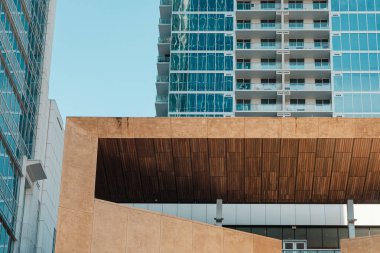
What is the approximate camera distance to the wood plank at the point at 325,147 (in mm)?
30712

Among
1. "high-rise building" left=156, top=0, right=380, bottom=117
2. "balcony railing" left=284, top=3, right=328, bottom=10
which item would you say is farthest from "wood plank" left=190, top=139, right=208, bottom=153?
"balcony railing" left=284, top=3, right=328, bottom=10

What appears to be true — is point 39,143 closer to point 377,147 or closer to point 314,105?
point 314,105

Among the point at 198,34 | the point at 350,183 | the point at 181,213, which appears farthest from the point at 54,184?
the point at 350,183

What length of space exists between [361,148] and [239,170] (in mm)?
4751

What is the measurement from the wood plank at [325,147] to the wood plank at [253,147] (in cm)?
215

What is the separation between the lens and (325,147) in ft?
102

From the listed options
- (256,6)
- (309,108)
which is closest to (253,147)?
(309,108)

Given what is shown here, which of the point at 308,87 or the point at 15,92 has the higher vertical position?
the point at 308,87

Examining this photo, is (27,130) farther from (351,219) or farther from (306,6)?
(306,6)

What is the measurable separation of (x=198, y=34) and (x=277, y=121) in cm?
7215

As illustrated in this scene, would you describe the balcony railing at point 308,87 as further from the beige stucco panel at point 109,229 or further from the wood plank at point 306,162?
the beige stucco panel at point 109,229

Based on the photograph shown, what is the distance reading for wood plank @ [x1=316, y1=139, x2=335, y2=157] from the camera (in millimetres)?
30712

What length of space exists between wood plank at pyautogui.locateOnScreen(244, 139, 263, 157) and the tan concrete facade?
0.29 meters

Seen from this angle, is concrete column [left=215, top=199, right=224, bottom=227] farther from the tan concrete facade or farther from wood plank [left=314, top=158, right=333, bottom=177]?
the tan concrete facade
